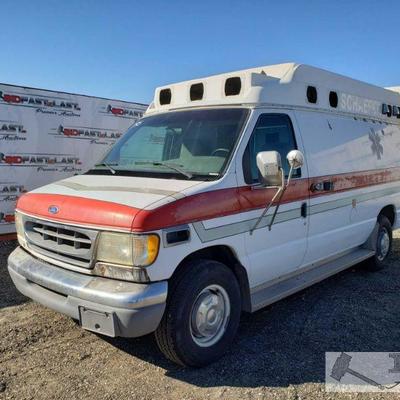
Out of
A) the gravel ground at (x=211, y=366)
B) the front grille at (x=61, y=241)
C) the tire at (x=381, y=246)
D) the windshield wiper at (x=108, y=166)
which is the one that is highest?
the windshield wiper at (x=108, y=166)

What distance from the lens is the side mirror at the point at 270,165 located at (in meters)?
3.69

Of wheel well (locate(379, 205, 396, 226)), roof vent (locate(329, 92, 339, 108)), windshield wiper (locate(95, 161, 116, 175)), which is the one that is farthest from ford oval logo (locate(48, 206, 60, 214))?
wheel well (locate(379, 205, 396, 226))

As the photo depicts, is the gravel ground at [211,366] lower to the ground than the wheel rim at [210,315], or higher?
lower

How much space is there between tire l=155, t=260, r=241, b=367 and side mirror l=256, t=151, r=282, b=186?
2.82 ft

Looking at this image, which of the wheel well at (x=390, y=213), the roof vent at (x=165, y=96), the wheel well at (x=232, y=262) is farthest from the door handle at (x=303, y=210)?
the wheel well at (x=390, y=213)

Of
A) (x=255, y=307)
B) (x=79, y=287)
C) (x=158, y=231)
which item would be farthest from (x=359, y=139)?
(x=79, y=287)

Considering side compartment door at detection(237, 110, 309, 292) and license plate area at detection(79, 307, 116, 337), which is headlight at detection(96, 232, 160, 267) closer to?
license plate area at detection(79, 307, 116, 337)

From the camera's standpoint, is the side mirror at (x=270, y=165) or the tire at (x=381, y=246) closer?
the side mirror at (x=270, y=165)

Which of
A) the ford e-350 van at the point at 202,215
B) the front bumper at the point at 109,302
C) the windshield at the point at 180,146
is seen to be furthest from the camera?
the windshield at the point at 180,146

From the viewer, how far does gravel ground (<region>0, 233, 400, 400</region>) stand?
134 inches

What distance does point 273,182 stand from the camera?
3867 millimetres

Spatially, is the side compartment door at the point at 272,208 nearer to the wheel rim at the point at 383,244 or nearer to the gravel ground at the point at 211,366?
the gravel ground at the point at 211,366

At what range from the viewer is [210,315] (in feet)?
12.3

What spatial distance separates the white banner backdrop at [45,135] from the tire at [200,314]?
597cm
